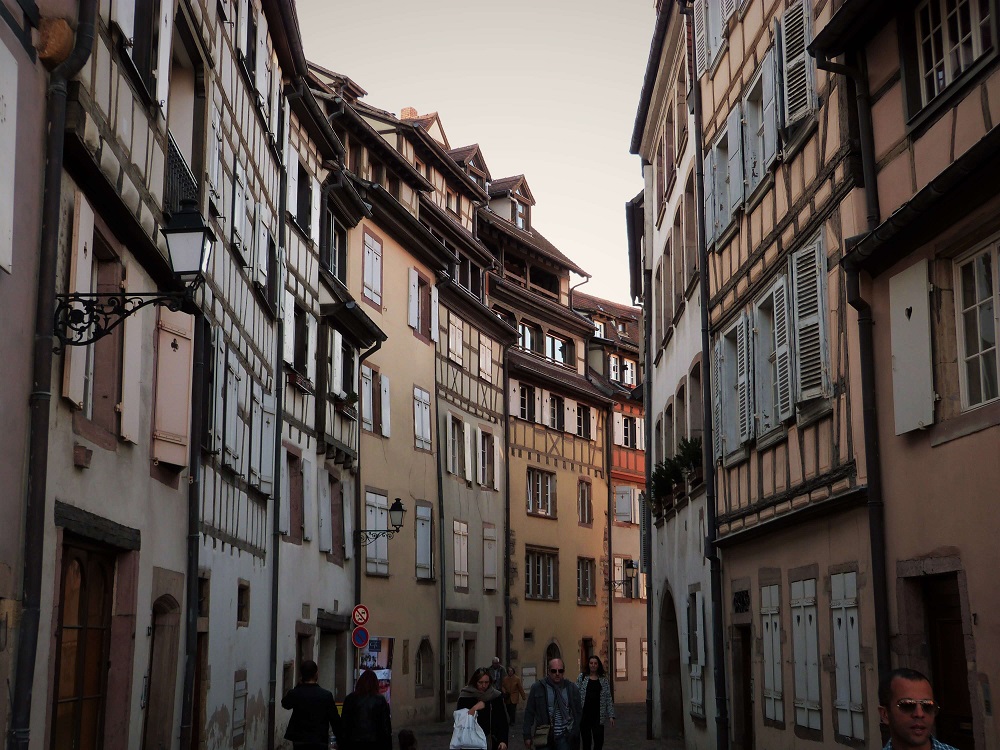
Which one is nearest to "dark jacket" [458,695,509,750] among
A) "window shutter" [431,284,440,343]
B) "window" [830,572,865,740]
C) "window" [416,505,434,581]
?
"window" [830,572,865,740]

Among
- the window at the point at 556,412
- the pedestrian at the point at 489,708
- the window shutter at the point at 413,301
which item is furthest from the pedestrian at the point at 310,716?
the window at the point at 556,412

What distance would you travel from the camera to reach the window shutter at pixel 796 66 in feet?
41.2

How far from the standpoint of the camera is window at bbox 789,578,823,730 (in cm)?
1238

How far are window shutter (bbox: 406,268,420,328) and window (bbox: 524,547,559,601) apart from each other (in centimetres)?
904

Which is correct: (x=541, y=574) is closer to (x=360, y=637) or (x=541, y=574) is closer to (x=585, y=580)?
(x=585, y=580)

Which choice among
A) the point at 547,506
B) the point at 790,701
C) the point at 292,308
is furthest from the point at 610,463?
the point at 790,701

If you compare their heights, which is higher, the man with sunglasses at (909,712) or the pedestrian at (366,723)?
the man with sunglasses at (909,712)

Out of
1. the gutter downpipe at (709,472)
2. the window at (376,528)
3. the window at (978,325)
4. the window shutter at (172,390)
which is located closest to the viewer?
the window at (978,325)

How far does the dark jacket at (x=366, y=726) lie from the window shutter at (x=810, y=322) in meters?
4.64

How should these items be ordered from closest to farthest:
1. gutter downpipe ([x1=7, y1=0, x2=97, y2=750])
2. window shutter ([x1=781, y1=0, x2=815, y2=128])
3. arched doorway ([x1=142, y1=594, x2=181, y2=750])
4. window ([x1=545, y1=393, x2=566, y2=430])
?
gutter downpipe ([x1=7, y1=0, x2=97, y2=750]), arched doorway ([x1=142, y1=594, x2=181, y2=750]), window shutter ([x1=781, y1=0, x2=815, y2=128]), window ([x1=545, y1=393, x2=566, y2=430])

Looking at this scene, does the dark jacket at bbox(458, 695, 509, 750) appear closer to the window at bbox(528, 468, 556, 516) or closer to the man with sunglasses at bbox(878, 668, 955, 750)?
the man with sunglasses at bbox(878, 668, 955, 750)

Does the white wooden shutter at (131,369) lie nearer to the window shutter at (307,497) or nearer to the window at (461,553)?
the window shutter at (307,497)

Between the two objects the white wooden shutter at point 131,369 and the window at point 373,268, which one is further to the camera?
the window at point 373,268

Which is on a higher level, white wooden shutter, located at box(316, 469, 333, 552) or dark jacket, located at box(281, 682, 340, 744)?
white wooden shutter, located at box(316, 469, 333, 552)
